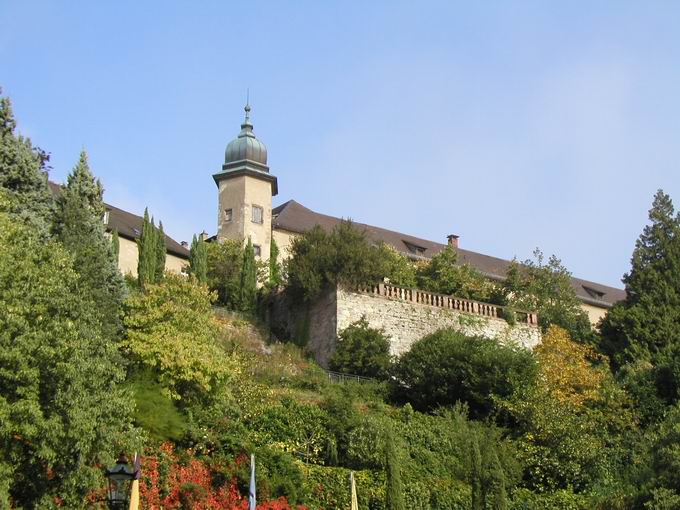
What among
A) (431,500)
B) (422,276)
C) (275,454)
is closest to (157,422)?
(275,454)

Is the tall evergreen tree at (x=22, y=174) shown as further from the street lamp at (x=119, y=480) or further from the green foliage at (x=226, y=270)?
the street lamp at (x=119, y=480)

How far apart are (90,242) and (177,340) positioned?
4686 mm

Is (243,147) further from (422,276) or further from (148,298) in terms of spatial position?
(148,298)

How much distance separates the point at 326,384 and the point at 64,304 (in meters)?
16.2

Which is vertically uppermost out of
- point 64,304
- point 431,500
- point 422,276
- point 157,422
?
point 422,276

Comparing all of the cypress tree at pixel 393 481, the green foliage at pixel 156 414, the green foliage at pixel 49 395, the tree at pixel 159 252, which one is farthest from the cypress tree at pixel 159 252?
the green foliage at pixel 49 395

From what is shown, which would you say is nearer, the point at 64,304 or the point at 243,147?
the point at 64,304

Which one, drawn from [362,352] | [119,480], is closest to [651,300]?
[362,352]

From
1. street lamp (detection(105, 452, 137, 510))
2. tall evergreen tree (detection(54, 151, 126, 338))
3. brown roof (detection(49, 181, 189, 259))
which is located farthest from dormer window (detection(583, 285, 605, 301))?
street lamp (detection(105, 452, 137, 510))

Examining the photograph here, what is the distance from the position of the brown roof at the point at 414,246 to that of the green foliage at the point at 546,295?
639cm

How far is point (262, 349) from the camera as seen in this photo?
1682 inches

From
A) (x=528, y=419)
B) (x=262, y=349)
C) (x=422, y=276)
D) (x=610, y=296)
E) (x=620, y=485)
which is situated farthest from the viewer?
(x=610, y=296)

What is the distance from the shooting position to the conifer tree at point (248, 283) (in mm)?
47562

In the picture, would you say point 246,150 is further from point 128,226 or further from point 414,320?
point 414,320
